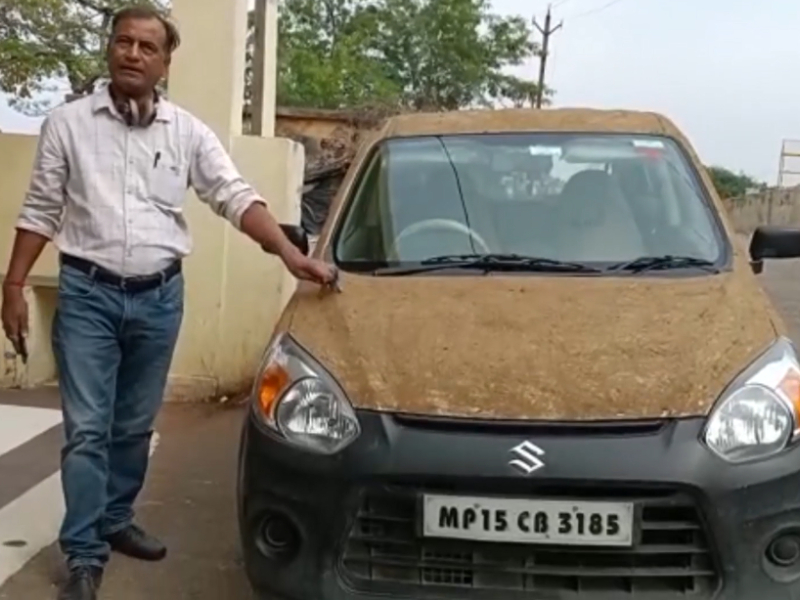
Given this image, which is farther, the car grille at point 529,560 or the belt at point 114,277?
the belt at point 114,277

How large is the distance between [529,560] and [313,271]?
115 cm

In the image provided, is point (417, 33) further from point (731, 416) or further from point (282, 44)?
point (731, 416)

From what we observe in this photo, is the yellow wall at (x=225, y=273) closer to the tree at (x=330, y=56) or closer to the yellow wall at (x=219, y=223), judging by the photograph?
the yellow wall at (x=219, y=223)

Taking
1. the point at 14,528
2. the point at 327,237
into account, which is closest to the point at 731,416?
the point at 327,237

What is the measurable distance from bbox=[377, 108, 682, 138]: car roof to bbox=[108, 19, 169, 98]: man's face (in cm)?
111

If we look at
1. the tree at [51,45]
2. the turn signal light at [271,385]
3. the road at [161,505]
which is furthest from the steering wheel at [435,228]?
the tree at [51,45]

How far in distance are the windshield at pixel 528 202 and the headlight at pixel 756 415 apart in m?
0.84

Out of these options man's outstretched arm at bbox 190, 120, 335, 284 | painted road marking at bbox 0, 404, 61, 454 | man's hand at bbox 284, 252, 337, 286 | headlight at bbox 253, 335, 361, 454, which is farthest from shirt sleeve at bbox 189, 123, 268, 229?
painted road marking at bbox 0, 404, 61, 454

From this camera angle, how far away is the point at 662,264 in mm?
3670

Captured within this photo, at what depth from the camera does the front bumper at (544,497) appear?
2.72 metres

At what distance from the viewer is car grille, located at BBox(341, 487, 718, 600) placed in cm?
274

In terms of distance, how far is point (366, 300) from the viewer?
3396mm

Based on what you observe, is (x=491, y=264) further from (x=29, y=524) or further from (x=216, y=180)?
(x=29, y=524)

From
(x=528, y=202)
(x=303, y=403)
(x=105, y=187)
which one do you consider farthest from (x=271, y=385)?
(x=528, y=202)
